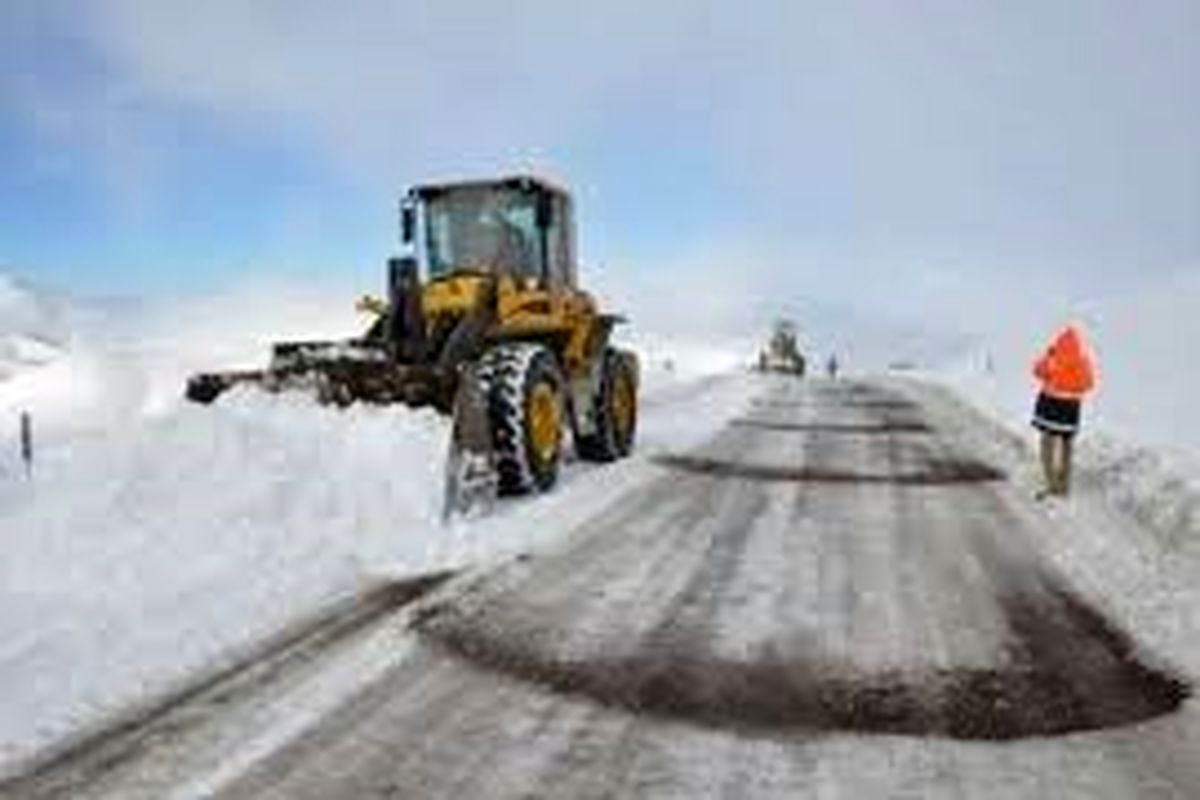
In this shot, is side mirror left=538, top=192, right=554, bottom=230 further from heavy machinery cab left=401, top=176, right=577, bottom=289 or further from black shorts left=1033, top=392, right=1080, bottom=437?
black shorts left=1033, top=392, right=1080, bottom=437

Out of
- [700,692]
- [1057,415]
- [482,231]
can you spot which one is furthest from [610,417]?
→ [700,692]

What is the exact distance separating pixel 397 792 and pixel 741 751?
138 centimetres

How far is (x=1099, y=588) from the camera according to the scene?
9.50 metres

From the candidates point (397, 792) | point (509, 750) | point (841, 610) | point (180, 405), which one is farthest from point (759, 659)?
point (180, 405)

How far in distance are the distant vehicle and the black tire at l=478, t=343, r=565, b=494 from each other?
46151mm

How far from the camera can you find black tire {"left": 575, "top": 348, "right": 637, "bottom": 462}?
17.0 meters

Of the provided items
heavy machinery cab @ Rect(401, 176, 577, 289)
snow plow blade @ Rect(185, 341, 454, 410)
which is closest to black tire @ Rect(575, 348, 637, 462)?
heavy machinery cab @ Rect(401, 176, 577, 289)

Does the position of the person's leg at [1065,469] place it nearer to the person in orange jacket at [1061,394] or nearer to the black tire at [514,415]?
the person in orange jacket at [1061,394]

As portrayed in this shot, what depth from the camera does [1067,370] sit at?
15.2 metres

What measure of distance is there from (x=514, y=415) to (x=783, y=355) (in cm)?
4819

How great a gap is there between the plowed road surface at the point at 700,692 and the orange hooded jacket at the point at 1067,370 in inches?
167

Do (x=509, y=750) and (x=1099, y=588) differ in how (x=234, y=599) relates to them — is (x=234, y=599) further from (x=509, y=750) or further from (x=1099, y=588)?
(x=1099, y=588)

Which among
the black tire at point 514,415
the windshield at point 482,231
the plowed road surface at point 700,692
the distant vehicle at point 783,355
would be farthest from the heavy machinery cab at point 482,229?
the distant vehicle at point 783,355

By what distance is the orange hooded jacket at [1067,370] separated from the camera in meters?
15.1
